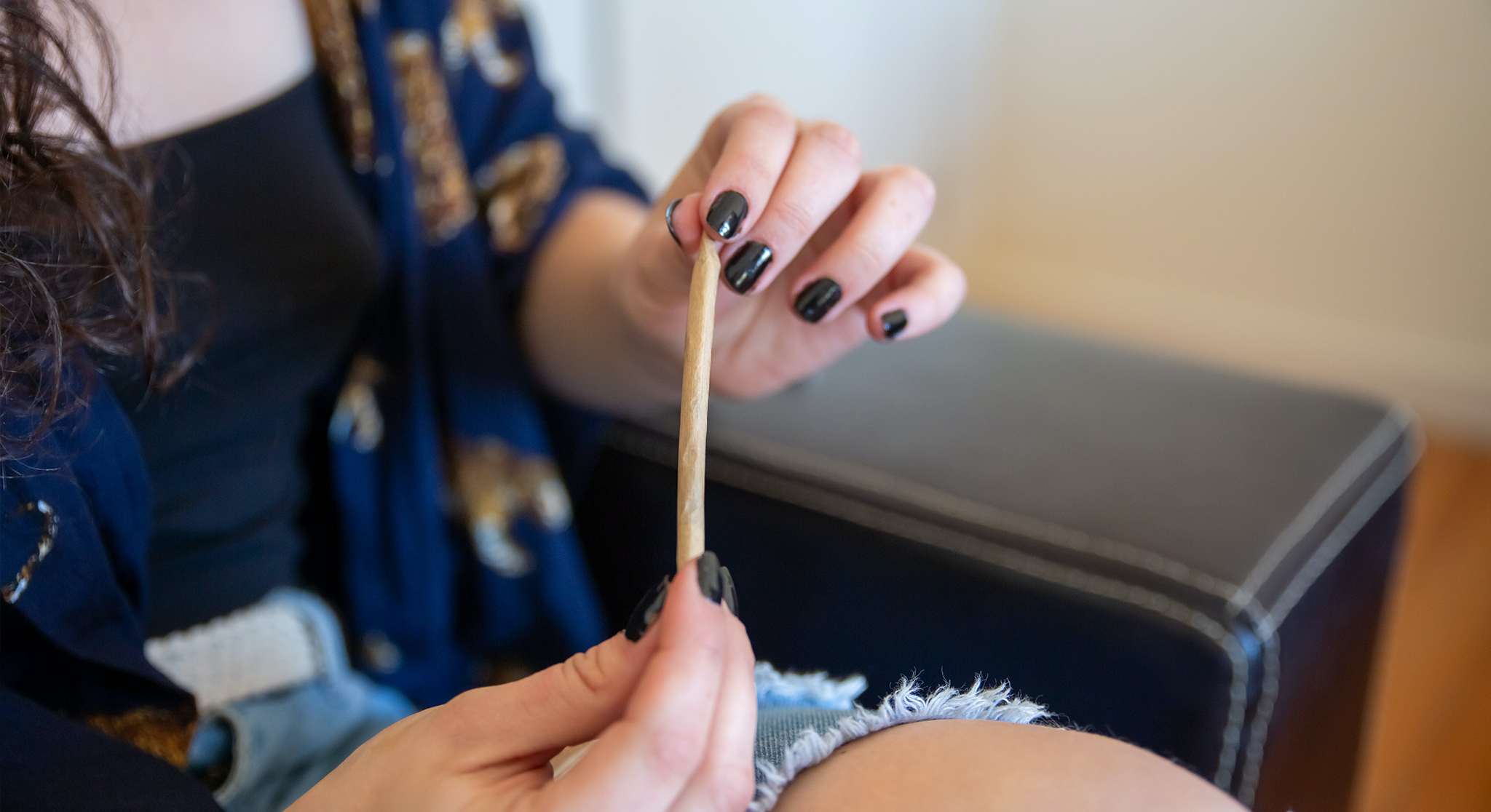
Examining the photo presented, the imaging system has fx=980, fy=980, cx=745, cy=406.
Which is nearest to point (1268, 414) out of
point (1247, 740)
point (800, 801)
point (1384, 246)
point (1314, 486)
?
point (1314, 486)

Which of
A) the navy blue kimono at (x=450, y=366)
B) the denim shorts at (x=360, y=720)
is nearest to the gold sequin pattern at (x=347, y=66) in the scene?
the navy blue kimono at (x=450, y=366)

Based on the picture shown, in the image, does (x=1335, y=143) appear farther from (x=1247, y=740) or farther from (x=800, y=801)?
(x=800, y=801)

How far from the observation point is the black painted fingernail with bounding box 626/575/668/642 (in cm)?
23

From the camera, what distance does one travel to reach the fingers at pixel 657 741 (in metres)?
0.20

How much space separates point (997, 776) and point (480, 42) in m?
0.51

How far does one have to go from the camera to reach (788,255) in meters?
0.32

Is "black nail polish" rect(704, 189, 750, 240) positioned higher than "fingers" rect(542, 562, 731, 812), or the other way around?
"black nail polish" rect(704, 189, 750, 240)

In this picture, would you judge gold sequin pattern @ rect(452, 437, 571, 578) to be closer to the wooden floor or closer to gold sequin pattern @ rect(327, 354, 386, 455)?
gold sequin pattern @ rect(327, 354, 386, 455)

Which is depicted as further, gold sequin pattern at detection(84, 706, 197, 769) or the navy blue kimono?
the navy blue kimono

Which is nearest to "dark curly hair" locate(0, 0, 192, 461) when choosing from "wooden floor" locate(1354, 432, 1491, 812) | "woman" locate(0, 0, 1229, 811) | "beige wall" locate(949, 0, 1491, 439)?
"woman" locate(0, 0, 1229, 811)

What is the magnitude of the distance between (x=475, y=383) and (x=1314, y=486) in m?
0.45

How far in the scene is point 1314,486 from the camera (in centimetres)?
48

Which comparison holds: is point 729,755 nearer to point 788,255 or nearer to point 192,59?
point 788,255

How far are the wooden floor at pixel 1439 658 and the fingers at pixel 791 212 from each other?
47 cm
